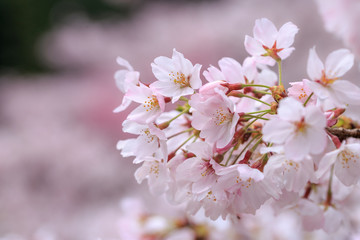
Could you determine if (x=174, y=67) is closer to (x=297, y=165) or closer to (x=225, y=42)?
(x=297, y=165)

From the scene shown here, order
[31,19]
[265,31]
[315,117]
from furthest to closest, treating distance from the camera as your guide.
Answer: [31,19]
[265,31]
[315,117]

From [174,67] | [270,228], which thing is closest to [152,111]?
[174,67]

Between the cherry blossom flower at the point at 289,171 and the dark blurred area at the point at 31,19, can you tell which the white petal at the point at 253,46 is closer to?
the cherry blossom flower at the point at 289,171

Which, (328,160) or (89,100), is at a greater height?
(328,160)

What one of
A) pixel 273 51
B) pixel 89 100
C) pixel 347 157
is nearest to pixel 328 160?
pixel 347 157

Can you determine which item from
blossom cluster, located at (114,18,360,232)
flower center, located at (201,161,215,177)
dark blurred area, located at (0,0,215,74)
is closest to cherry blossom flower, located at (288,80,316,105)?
blossom cluster, located at (114,18,360,232)

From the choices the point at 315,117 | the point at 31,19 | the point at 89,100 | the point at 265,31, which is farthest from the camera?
the point at 31,19

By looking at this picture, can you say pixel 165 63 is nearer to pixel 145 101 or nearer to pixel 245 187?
pixel 145 101

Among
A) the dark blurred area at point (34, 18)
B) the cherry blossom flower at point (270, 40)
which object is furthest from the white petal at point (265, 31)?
the dark blurred area at point (34, 18)
